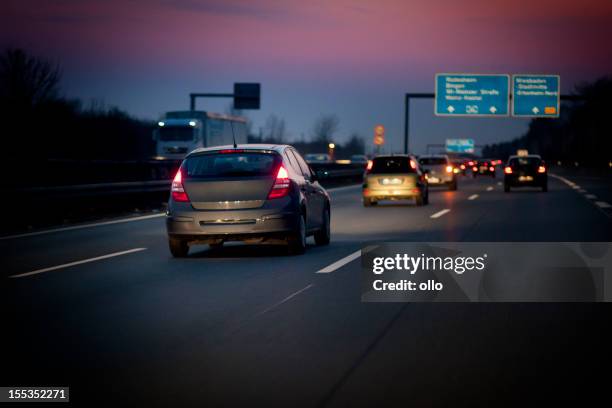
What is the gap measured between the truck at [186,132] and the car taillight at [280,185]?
36.5 meters

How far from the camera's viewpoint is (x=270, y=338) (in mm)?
7430

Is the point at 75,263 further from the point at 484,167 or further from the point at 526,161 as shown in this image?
the point at 484,167

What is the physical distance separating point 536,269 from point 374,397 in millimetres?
6563

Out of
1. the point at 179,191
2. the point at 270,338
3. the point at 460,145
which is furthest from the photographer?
the point at 460,145

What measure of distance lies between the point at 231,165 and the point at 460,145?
13283cm

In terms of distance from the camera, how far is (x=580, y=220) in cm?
2047

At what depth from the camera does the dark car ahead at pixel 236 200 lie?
511 inches

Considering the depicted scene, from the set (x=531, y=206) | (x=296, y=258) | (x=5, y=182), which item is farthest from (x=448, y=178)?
(x=296, y=258)

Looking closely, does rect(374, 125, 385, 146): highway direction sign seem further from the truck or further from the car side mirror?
the car side mirror

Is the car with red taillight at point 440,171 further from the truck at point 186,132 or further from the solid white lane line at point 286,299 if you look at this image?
the solid white lane line at point 286,299

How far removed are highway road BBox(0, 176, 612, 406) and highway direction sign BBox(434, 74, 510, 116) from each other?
43.7 m

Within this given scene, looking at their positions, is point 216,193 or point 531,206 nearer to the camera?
point 216,193

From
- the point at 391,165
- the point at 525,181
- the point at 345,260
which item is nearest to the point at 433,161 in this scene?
the point at 525,181

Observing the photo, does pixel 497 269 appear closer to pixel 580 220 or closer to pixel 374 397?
pixel 374 397
